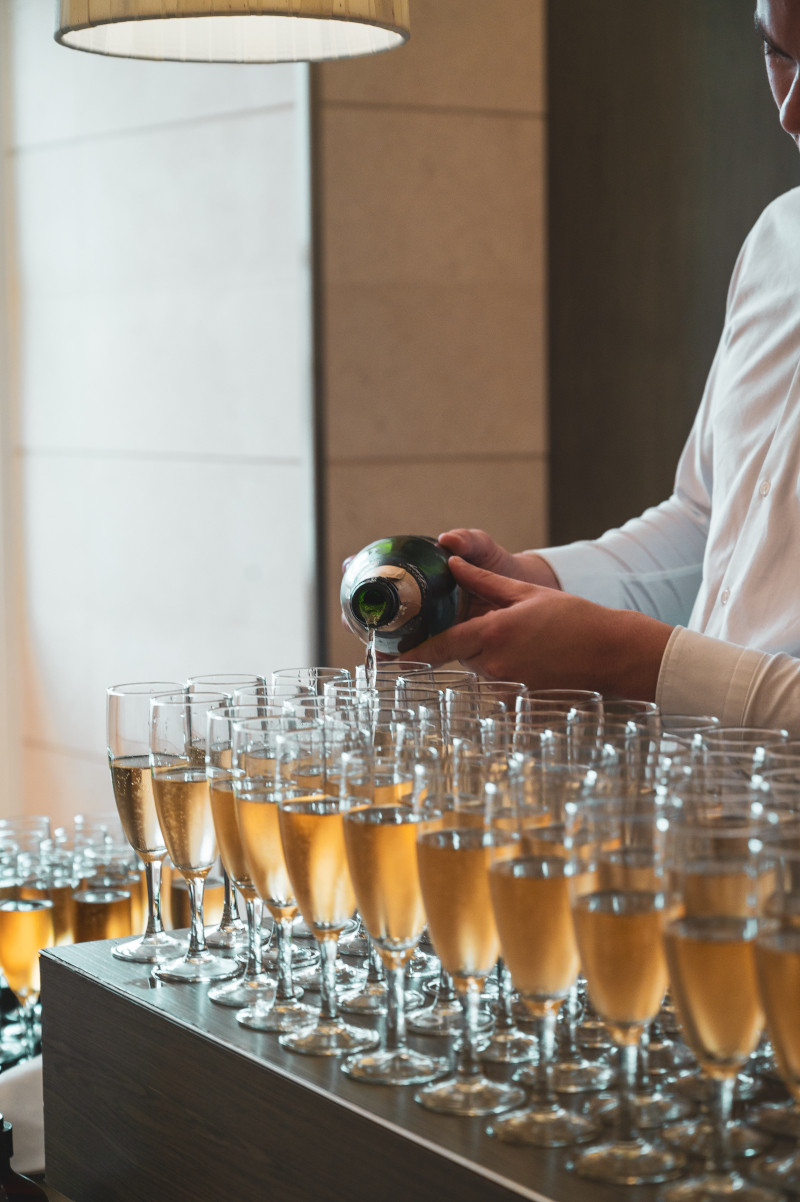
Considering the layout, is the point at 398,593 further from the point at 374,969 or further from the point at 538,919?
the point at 538,919

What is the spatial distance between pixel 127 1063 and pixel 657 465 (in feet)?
9.71

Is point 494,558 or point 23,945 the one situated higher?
point 494,558

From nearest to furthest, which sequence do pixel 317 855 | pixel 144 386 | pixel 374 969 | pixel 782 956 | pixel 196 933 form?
1. pixel 782 956
2. pixel 317 855
3. pixel 374 969
4. pixel 196 933
5. pixel 144 386

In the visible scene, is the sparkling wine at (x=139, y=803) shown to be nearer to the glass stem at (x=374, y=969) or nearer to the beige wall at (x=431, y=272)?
the glass stem at (x=374, y=969)

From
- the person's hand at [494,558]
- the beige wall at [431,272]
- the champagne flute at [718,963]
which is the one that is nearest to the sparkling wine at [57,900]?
the person's hand at [494,558]

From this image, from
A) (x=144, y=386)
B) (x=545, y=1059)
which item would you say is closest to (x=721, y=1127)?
(x=545, y=1059)

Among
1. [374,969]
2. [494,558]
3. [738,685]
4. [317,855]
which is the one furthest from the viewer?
[494,558]

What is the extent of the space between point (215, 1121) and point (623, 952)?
0.44 m

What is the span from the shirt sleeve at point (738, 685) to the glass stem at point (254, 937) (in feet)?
1.93

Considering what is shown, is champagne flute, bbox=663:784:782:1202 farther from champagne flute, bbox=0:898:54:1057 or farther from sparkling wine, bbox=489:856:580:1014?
champagne flute, bbox=0:898:54:1057

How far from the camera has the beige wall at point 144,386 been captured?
161 inches

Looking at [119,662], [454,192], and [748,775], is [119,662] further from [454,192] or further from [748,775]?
[748,775]

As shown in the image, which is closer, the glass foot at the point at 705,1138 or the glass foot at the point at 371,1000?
the glass foot at the point at 705,1138

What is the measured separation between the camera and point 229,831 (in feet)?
4.02
